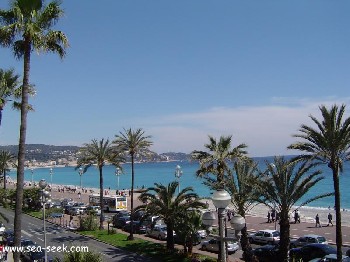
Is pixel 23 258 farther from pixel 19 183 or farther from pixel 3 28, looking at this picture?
pixel 3 28

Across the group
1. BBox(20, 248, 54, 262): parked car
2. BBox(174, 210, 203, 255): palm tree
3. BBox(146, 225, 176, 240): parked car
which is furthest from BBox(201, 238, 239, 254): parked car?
BBox(20, 248, 54, 262): parked car

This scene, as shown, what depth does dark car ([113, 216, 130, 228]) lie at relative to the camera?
45.8 meters

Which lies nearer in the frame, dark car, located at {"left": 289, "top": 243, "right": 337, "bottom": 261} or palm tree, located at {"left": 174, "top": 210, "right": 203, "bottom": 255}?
dark car, located at {"left": 289, "top": 243, "right": 337, "bottom": 261}

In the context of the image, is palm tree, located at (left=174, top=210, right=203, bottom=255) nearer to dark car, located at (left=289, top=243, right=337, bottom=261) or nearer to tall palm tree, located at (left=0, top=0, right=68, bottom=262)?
dark car, located at (left=289, top=243, right=337, bottom=261)

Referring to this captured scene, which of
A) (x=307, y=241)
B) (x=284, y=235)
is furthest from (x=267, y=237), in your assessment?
(x=284, y=235)

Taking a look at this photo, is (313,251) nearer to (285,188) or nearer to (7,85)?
(285,188)

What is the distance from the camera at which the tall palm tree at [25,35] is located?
1612 centimetres

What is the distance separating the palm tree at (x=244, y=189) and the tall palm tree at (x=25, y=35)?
1465 centimetres

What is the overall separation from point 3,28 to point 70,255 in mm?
10820

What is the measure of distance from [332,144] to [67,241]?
25.6m

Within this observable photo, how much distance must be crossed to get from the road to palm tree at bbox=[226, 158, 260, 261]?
7699mm

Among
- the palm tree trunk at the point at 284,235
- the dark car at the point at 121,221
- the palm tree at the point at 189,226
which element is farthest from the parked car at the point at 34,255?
the palm tree trunk at the point at 284,235

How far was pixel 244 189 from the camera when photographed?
89.8 ft

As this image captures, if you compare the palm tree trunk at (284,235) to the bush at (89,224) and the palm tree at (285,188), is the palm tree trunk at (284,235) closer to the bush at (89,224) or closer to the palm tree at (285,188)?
the palm tree at (285,188)
